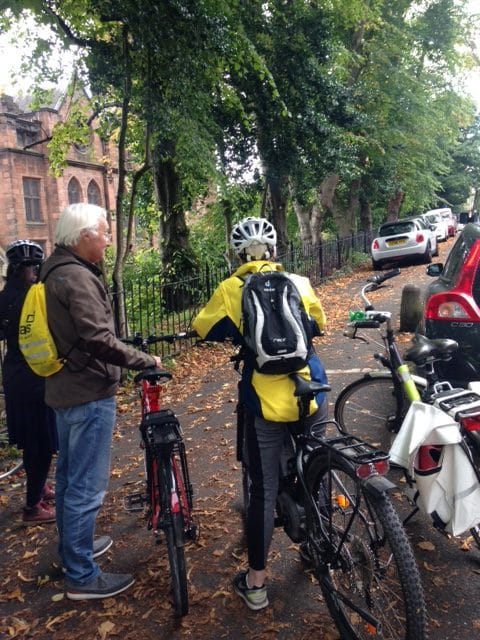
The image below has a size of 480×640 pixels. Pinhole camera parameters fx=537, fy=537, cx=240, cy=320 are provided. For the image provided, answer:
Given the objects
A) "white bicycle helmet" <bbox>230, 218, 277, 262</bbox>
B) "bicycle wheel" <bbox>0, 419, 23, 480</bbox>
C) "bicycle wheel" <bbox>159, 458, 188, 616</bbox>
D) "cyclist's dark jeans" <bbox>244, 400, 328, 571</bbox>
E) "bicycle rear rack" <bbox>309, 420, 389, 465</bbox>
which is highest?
"white bicycle helmet" <bbox>230, 218, 277, 262</bbox>

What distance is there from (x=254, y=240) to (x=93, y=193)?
111 feet

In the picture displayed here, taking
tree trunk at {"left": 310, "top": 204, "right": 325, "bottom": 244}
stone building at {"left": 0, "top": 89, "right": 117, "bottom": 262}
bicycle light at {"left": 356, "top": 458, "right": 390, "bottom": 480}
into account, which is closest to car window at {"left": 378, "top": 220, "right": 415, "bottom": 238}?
tree trunk at {"left": 310, "top": 204, "right": 325, "bottom": 244}

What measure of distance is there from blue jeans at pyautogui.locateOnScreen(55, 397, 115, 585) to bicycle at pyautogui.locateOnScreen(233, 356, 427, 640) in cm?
98

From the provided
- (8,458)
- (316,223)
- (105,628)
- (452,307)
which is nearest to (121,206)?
(8,458)

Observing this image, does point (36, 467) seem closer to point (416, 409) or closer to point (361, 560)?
point (361, 560)

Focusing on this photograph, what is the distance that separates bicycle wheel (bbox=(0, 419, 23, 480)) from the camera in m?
4.81

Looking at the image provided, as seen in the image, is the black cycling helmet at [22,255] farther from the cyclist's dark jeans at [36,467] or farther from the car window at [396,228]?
the car window at [396,228]

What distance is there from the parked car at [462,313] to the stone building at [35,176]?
82.5 feet

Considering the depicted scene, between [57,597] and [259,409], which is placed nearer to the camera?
[259,409]

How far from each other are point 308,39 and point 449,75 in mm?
15097

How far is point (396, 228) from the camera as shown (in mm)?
17312

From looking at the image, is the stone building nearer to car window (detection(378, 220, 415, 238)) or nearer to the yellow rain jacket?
car window (detection(378, 220, 415, 238))

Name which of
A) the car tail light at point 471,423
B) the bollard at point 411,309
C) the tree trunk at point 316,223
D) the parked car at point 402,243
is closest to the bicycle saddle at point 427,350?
the car tail light at point 471,423

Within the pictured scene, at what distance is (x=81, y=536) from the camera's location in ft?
9.59
